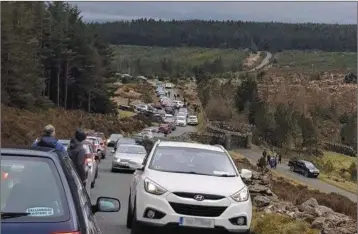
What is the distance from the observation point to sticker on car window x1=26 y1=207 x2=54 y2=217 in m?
5.20

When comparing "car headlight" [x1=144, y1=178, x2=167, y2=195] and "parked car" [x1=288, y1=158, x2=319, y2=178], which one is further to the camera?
"parked car" [x1=288, y1=158, x2=319, y2=178]

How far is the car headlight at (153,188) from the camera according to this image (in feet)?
35.2

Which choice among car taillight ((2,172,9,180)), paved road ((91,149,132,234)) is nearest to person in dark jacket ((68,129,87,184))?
paved road ((91,149,132,234))

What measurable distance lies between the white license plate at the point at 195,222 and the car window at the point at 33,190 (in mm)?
5110

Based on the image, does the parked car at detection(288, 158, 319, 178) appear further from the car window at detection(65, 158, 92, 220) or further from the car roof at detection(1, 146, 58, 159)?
the car roof at detection(1, 146, 58, 159)

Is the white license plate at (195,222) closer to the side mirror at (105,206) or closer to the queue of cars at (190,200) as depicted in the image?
the queue of cars at (190,200)

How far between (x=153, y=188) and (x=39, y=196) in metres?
5.47

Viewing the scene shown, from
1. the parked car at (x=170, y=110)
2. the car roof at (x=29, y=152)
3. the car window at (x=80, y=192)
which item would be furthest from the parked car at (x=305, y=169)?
the parked car at (x=170, y=110)

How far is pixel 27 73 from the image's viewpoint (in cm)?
7600

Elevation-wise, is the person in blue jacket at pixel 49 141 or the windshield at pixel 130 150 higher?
the person in blue jacket at pixel 49 141

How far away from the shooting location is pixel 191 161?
39.0ft

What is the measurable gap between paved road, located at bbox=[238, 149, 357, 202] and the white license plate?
3620 cm

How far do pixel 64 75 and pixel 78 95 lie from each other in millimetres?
4063

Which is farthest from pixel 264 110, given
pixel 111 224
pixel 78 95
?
pixel 111 224
